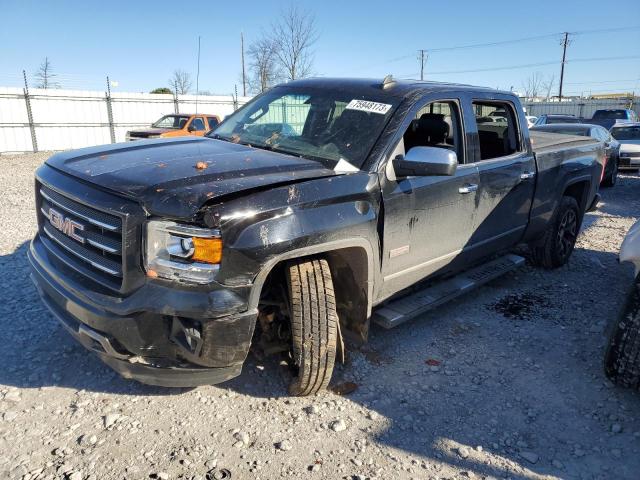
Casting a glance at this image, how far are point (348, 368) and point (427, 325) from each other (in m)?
1.03

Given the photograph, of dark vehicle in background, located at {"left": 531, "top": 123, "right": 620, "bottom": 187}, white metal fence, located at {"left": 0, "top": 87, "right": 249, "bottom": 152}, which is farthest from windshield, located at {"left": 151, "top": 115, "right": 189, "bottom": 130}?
dark vehicle in background, located at {"left": 531, "top": 123, "right": 620, "bottom": 187}

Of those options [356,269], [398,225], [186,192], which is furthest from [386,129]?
[186,192]

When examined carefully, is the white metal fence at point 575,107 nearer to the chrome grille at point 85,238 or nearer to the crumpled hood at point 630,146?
the crumpled hood at point 630,146

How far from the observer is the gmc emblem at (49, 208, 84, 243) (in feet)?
8.64

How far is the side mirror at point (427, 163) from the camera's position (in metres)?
2.97

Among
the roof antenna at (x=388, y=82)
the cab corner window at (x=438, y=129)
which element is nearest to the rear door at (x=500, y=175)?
the cab corner window at (x=438, y=129)

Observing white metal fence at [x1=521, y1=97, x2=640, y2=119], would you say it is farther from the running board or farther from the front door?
the front door

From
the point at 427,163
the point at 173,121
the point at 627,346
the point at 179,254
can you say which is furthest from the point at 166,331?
the point at 173,121

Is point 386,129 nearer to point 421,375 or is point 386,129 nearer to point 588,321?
point 421,375

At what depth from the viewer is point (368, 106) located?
3.41 meters

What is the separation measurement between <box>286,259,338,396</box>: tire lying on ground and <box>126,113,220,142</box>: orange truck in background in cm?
1290

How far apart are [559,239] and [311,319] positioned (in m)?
3.87

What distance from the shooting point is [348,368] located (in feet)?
11.0

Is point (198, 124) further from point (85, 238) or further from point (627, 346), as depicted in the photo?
point (627, 346)
